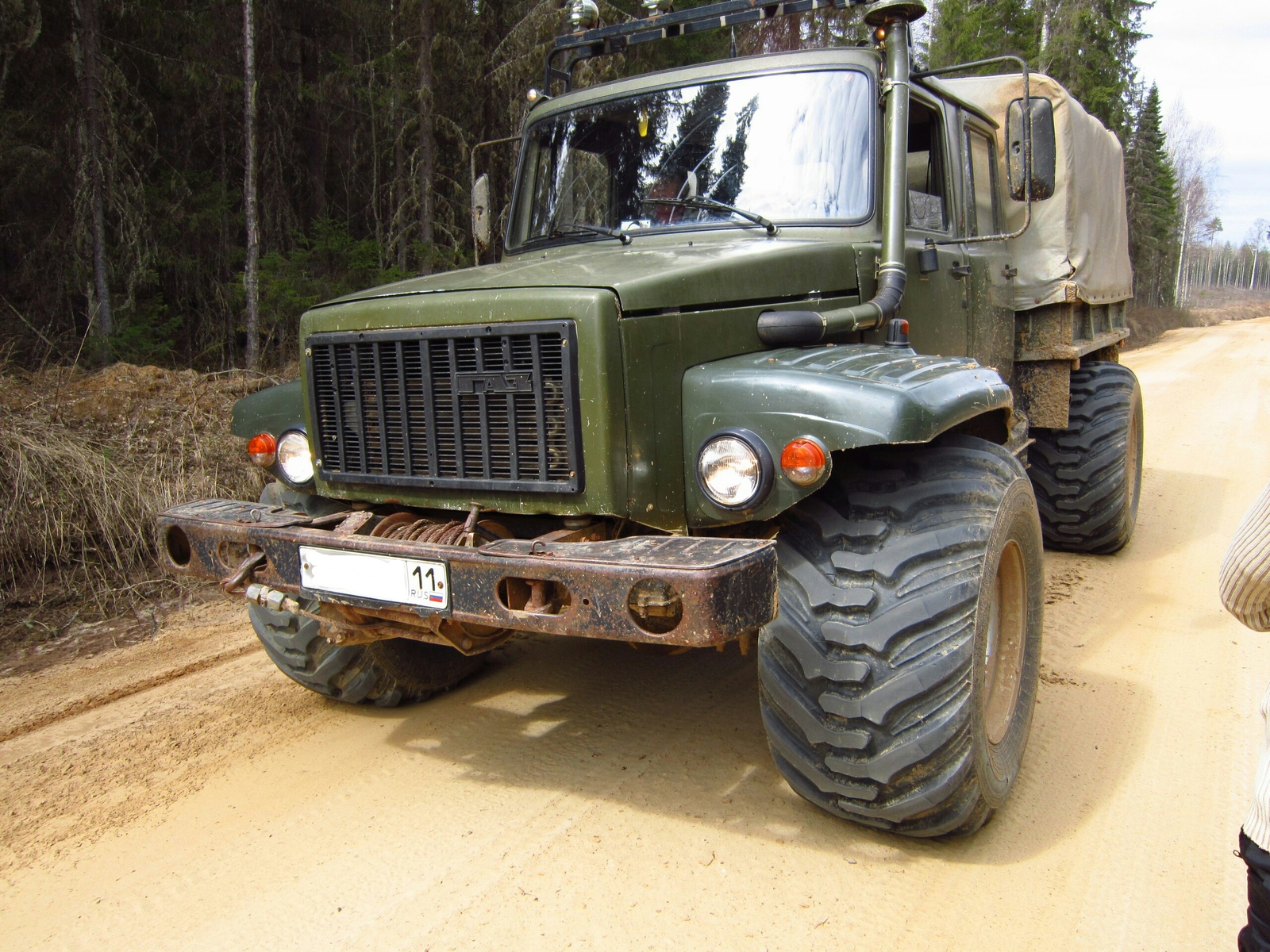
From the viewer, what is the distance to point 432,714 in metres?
4.07

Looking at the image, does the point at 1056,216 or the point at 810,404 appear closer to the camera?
the point at 810,404

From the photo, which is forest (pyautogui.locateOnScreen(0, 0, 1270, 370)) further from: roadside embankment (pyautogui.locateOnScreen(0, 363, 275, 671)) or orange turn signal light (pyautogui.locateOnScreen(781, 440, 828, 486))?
orange turn signal light (pyautogui.locateOnScreen(781, 440, 828, 486))

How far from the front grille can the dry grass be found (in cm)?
303

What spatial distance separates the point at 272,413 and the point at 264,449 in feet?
0.48

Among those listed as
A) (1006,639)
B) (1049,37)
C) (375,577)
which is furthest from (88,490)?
(1049,37)

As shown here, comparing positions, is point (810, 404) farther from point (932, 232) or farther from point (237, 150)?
point (237, 150)

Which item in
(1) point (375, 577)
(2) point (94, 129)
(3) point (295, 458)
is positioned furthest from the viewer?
(2) point (94, 129)

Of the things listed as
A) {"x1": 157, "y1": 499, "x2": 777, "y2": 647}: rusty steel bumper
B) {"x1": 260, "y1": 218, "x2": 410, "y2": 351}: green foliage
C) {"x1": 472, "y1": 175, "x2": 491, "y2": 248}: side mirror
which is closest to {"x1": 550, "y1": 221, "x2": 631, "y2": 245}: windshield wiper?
{"x1": 472, "y1": 175, "x2": 491, "y2": 248}: side mirror

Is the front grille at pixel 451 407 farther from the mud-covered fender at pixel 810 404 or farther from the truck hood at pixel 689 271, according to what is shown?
the mud-covered fender at pixel 810 404

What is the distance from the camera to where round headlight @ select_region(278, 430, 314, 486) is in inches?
142

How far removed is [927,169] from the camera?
4457 mm

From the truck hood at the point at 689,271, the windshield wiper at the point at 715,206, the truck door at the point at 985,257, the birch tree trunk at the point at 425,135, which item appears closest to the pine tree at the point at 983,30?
the birch tree trunk at the point at 425,135

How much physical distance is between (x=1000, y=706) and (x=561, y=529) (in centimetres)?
171

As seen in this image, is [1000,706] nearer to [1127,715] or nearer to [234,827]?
[1127,715]
